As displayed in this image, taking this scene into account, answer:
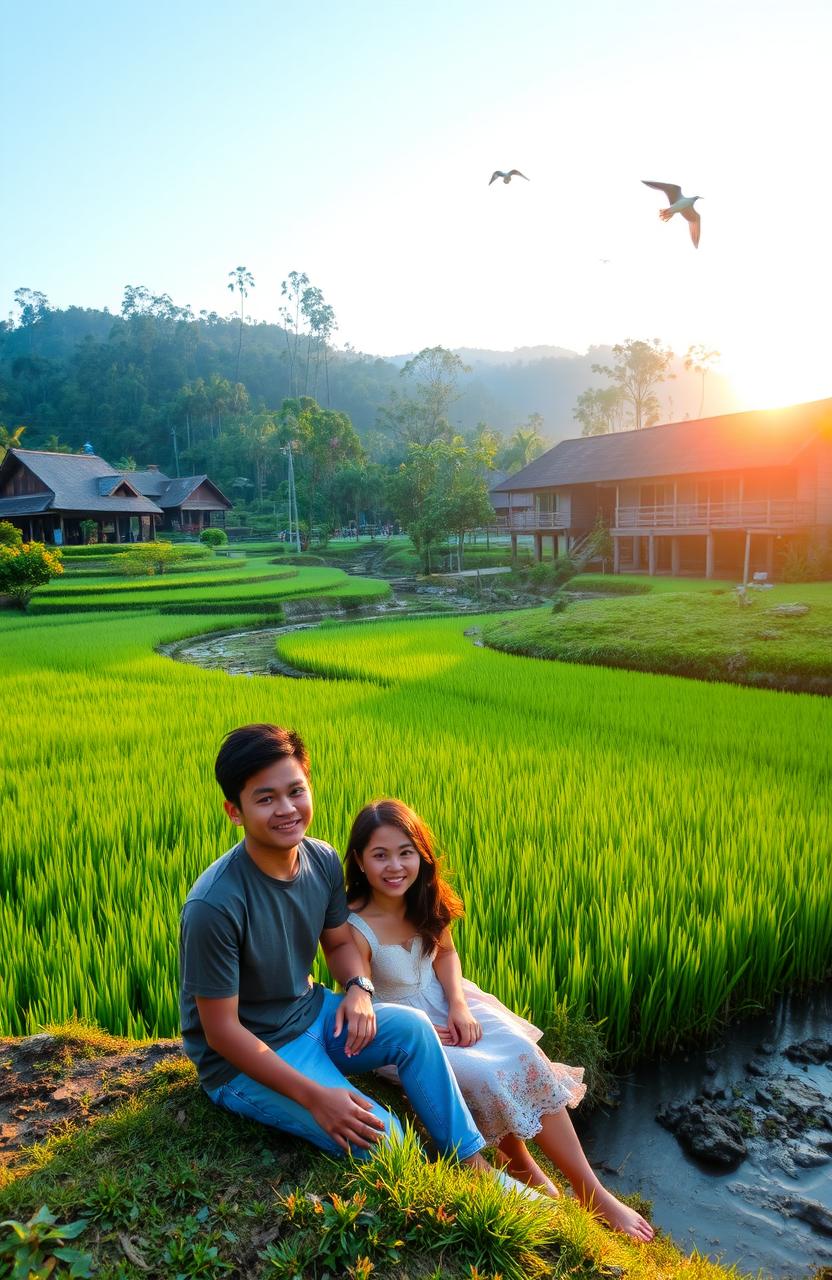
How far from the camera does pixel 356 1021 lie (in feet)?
6.81

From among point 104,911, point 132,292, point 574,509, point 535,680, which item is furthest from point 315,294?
point 104,911

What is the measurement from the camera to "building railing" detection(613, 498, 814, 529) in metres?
19.5

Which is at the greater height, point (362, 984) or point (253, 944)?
point (253, 944)

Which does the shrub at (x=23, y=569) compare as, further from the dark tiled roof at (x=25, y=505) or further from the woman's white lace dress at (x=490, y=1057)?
the woman's white lace dress at (x=490, y=1057)

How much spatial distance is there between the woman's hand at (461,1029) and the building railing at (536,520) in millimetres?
26350

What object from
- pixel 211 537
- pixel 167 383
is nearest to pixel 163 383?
pixel 167 383

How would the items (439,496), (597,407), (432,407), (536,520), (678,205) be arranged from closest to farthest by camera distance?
(678,205) → (536,520) → (439,496) → (432,407) → (597,407)

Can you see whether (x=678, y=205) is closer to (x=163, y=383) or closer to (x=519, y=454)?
(x=519, y=454)

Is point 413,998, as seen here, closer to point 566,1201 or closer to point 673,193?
point 566,1201

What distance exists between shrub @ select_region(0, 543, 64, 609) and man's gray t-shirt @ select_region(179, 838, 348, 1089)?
752 inches

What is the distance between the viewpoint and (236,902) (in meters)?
2.00

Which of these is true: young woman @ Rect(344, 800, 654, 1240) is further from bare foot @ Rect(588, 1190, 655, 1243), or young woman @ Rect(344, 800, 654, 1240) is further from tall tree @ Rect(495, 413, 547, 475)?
tall tree @ Rect(495, 413, 547, 475)

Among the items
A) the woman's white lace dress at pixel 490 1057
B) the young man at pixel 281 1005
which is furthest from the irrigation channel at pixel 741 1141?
the young man at pixel 281 1005

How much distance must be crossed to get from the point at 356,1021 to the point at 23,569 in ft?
64.0
